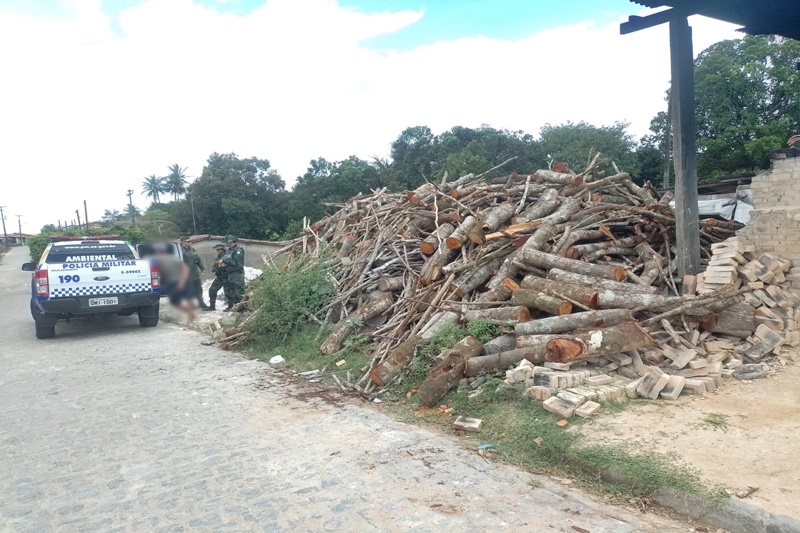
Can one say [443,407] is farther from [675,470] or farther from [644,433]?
[675,470]

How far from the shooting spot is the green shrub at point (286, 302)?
351 inches

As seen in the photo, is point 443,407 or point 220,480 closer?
point 220,480

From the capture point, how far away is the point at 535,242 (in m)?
7.75

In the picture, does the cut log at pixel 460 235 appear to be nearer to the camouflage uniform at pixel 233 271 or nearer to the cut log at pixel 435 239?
the cut log at pixel 435 239

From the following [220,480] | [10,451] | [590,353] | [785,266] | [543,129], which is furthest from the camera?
[543,129]

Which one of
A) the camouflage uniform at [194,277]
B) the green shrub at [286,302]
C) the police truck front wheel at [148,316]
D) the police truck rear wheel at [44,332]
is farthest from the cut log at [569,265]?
the police truck rear wheel at [44,332]

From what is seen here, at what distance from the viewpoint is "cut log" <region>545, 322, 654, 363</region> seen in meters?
5.45

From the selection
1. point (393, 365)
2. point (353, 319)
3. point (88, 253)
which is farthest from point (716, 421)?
point (88, 253)

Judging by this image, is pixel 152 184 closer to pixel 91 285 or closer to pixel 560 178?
pixel 91 285

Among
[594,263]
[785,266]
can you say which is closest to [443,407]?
[594,263]

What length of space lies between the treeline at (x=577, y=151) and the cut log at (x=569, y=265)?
15558 millimetres

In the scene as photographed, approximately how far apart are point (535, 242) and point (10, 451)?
636 centimetres

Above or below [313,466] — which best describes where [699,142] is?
above

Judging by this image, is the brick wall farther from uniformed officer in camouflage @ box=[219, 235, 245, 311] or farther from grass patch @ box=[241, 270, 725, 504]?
uniformed officer in camouflage @ box=[219, 235, 245, 311]
